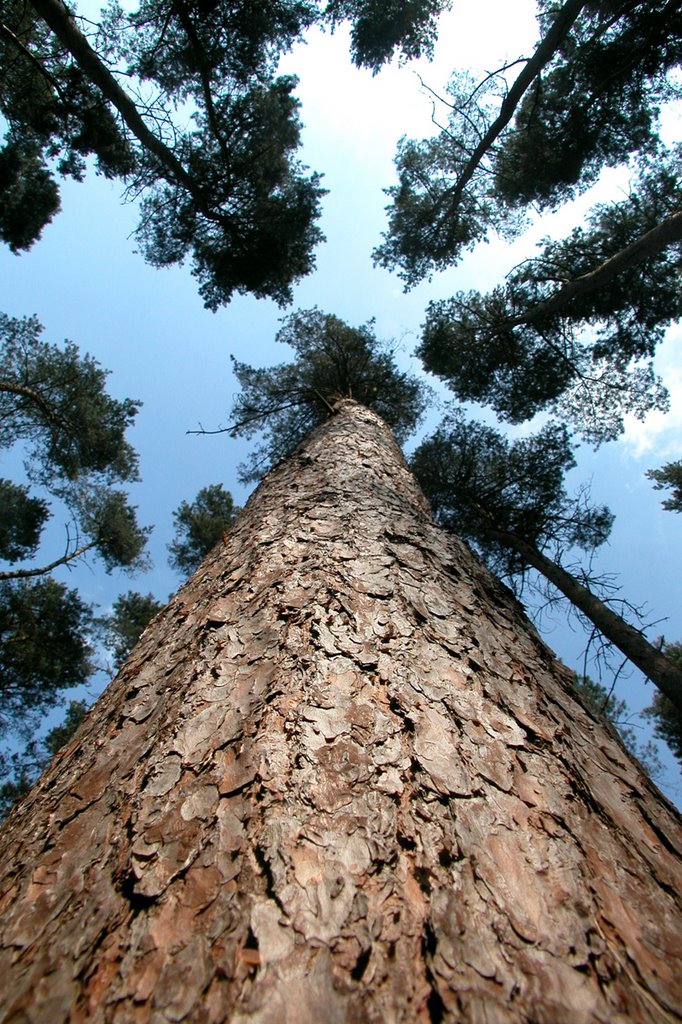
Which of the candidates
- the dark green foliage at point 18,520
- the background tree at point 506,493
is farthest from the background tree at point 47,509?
the background tree at point 506,493

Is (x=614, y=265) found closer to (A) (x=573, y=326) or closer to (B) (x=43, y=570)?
(A) (x=573, y=326)

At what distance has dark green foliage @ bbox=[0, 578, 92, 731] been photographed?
8.96m

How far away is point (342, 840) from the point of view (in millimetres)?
969

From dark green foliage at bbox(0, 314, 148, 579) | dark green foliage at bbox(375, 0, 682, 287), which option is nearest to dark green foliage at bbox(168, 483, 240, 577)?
dark green foliage at bbox(0, 314, 148, 579)

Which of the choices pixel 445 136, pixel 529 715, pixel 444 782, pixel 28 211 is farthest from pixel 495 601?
pixel 28 211

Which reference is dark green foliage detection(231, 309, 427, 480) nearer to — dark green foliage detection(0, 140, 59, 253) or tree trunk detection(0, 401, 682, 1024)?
dark green foliage detection(0, 140, 59, 253)

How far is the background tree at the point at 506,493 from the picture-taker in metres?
8.36

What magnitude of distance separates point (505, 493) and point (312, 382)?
13.2 feet

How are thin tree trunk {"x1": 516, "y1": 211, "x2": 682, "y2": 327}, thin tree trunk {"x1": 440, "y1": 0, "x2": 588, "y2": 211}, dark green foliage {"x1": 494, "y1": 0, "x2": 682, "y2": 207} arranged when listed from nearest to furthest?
thin tree trunk {"x1": 516, "y1": 211, "x2": 682, "y2": 327}, thin tree trunk {"x1": 440, "y1": 0, "x2": 588, "y2": 211}, dark green foliage {"x1": 494, "y1": 0, "x2": 682, "y2": 207}

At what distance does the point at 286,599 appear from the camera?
179 centimetres

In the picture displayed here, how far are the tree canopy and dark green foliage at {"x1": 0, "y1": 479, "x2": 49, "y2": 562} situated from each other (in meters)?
4.88

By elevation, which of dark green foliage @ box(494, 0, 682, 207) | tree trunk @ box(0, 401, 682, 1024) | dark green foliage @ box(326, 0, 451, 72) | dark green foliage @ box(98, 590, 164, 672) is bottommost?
tree trunk @ box(0, 401, 682, 1024)

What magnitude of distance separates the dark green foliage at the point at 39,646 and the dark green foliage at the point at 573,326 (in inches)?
335

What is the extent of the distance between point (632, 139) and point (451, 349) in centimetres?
412
